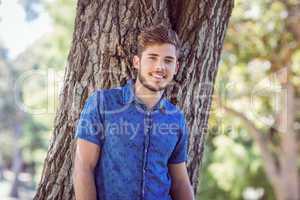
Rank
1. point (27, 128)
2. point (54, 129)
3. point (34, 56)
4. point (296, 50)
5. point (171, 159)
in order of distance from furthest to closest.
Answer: point (27, 128) < point (34, 56) < point (296, 50) < point (54, 129) < point (171, 159)

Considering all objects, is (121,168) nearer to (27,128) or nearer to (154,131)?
(154,131)

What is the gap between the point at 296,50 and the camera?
9.84 m

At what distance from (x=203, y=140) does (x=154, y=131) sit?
3.00ft

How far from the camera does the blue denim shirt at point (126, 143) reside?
8.54ft

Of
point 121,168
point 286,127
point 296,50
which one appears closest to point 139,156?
point 121,168

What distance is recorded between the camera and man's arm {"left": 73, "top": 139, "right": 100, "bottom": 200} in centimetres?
253

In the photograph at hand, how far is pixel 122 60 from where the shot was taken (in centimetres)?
324

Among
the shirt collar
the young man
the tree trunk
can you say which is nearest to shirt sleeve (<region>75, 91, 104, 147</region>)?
the young man

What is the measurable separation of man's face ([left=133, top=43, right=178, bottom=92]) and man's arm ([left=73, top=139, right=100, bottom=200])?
0.41 meters

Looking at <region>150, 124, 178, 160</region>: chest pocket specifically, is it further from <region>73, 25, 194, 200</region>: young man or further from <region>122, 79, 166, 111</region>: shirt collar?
<region>122, 79, 166, 111</region>: shirt collar

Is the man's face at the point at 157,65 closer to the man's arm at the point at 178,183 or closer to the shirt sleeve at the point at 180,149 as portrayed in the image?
the shirt sleeve at the point at 180,149

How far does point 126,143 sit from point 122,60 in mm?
758

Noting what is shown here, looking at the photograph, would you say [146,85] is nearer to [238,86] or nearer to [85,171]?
[85,171]

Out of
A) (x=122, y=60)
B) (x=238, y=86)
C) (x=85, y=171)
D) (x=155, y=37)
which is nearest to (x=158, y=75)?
(x=155, y=37)
